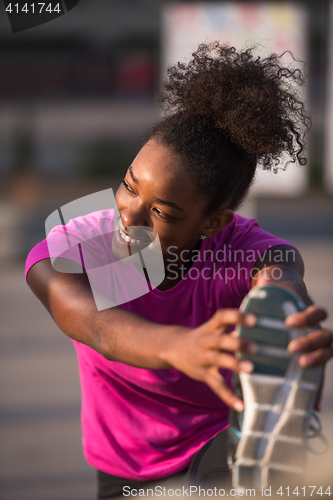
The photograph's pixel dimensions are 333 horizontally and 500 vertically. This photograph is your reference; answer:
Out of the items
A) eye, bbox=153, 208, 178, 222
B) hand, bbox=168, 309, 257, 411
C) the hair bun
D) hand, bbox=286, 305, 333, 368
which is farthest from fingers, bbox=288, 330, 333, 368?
the hair bun

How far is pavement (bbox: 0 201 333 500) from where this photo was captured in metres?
3.19

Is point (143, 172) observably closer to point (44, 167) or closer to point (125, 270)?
point (125, 270)

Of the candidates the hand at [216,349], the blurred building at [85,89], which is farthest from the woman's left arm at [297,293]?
the blurred building at [85,89]

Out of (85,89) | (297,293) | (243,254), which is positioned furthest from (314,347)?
(85,89)

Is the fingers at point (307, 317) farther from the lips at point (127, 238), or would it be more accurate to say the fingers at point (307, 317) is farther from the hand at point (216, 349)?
the lips at point (127, 238)

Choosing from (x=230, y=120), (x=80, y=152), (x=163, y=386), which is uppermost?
(x=230, y=120)

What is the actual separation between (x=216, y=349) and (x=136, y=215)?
0.75 meters

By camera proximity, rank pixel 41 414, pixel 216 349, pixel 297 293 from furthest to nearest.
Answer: pixel 41 414, pixel 297 293, pixel 216 349

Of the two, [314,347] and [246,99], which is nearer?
[314,347]

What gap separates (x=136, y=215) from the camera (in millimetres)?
1826

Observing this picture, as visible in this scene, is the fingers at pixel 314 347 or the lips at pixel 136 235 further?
the lips at pixel 136 235

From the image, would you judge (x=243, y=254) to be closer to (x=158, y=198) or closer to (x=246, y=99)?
(x=158, y=198)

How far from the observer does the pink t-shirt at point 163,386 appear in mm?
1950

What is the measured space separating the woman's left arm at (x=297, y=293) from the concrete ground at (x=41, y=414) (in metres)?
0.57
